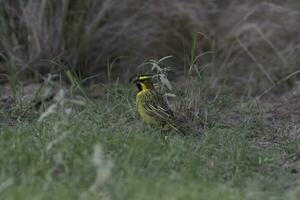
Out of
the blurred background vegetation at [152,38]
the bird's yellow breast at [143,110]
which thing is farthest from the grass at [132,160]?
the blurred background vegetation at [152,38]

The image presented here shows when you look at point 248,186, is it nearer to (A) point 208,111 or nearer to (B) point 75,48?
(A) point 208,111

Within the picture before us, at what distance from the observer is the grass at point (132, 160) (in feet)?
18.2

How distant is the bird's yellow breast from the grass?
0.33 ft

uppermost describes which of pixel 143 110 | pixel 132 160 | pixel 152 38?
pixel 132 160

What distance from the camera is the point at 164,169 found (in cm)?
627

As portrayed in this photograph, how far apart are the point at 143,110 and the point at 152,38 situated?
4.35m

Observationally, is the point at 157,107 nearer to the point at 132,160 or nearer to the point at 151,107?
the point at 151,107

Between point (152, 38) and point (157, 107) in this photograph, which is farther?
point (152, 38)

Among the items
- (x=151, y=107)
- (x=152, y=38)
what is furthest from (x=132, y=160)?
(x=152, y=38)

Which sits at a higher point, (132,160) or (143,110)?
(132,160)

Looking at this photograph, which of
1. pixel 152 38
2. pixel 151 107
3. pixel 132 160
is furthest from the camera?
pixel 152 38

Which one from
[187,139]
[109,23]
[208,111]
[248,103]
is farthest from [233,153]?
[109,23]

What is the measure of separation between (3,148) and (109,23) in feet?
18.1

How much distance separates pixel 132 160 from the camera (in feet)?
20.7
